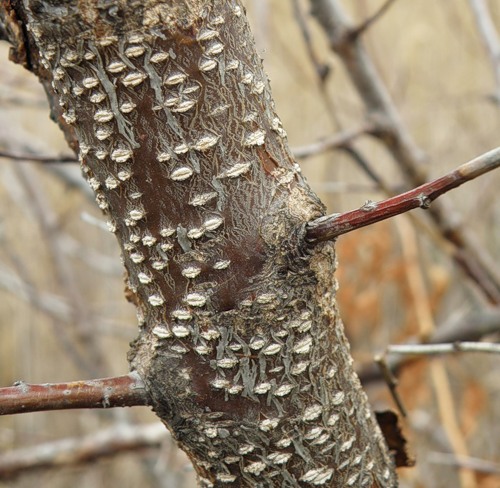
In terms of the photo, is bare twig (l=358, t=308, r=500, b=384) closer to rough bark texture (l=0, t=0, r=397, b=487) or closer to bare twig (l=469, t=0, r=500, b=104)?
bare twig (l=469, t=0, r=500, b=104)

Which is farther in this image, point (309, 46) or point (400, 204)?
point (309, 46)

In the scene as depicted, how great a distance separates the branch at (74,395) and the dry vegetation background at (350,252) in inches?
49.0

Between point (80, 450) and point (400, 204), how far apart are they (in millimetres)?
1316

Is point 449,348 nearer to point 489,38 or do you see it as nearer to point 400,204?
point 400,204

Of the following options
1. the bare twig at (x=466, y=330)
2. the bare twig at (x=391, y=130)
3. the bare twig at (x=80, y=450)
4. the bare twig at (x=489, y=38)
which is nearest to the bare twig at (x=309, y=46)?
the bare twig at (x=391, y=130)

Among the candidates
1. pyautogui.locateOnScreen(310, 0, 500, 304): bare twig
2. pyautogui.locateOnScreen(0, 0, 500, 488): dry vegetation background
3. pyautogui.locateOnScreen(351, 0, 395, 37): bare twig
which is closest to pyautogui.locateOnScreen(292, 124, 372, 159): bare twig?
pyautogui.locateOnScreen(310, 0, 500, 304): bare twig

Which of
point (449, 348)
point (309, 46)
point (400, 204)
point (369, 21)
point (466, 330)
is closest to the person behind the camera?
point (400, 204)

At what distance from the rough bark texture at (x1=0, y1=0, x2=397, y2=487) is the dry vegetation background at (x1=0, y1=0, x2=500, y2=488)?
1.23 m

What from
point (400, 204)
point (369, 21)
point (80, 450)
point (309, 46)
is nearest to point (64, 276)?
point (80, 450)

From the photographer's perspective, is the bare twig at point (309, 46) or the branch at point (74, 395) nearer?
the branch at point (74, 395)

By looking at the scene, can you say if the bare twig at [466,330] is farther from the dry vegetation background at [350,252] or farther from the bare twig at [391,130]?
the dry vegetation background at [350,252]

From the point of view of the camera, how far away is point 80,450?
149cm

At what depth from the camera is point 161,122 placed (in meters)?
0.41

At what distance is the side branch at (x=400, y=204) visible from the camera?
35 cm
